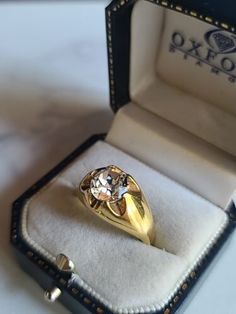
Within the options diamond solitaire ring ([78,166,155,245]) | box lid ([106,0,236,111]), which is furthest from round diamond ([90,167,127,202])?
box lid ([106,0,236,111])

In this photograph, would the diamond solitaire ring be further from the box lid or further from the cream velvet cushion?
the box lid

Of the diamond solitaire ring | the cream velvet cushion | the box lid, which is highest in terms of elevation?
the box lid

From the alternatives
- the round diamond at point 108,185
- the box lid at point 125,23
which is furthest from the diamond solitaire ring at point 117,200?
the box lid at point 125,23

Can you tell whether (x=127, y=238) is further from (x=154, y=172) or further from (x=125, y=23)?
(x=125, y=23)

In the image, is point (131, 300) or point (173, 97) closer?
point (131, 300)

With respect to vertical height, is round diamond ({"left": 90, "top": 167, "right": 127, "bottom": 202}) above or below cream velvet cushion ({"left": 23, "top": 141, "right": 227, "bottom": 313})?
above

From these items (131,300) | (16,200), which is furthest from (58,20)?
(131,300)

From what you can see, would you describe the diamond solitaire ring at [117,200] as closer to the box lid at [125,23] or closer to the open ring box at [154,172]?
the open ring box at [154,172]

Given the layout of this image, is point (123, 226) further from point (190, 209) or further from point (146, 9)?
point (146, 9)
